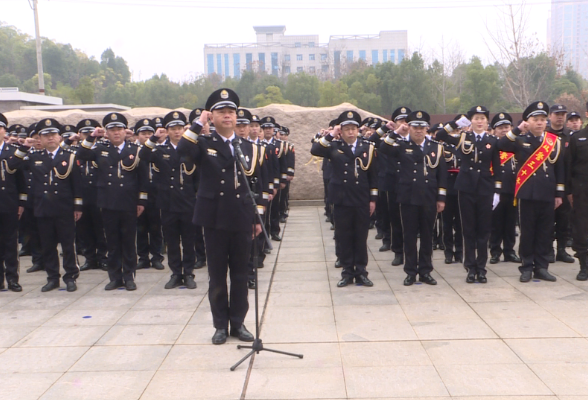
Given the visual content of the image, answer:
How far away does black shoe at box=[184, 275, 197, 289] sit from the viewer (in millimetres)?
8074

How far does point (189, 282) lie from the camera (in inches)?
319

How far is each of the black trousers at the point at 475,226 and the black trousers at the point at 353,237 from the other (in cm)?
128

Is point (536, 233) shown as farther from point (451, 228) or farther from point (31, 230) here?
point (31, 230)

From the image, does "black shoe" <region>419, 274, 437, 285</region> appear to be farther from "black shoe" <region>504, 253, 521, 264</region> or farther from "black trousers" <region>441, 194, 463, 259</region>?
"black shoe" <region>504, 253, 521, 264</region>

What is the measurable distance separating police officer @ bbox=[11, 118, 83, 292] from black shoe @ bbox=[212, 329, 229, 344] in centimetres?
306

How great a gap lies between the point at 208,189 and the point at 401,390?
2.40 meters

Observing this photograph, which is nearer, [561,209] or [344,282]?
[344,282]

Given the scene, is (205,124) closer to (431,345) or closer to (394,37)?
(431,345)

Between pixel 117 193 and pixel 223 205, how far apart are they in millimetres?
2784

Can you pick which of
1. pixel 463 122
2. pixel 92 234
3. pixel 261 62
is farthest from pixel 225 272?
pixel 261 62

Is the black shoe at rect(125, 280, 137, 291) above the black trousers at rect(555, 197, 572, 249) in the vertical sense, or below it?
below

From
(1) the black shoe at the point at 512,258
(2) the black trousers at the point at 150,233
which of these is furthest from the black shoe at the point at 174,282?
(1) the black shoe at the point at 512,258

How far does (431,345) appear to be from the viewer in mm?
5562

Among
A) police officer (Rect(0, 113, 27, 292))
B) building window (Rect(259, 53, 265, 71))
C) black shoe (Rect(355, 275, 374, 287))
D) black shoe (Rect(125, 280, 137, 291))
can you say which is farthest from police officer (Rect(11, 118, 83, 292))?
building window (Rect(259, 53, 265, 71))
